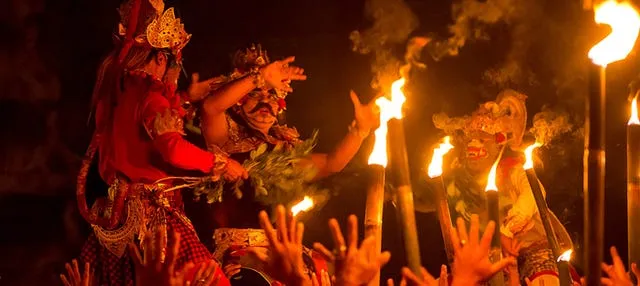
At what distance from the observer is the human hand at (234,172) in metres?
3.67

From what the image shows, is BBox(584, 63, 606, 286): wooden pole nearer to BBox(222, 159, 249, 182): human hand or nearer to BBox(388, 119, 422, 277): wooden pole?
BBox(388, 119, 422, 277): wooden pole

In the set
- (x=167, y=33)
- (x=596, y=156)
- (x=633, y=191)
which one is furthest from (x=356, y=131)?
(x=596, y=156)

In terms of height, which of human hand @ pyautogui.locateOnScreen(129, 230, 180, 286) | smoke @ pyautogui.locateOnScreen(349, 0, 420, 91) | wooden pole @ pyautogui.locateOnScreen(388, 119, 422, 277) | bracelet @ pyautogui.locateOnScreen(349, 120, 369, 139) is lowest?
human hand @ pyautogui.locateOnScreen(129, 230, 180, 286)

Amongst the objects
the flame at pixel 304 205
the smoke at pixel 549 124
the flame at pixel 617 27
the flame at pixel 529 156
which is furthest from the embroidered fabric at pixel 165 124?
the flame at pixel 617 27

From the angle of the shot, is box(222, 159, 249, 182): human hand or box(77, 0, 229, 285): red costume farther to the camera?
box(222, 159, 249, 182): human hand

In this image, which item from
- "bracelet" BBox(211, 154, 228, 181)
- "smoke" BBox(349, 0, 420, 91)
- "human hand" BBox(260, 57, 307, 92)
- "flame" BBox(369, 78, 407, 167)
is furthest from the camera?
"smoke" BBox(349, 0, 420, 91)

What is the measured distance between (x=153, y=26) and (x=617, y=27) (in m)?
2.63

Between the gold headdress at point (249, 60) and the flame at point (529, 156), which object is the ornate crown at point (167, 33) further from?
the flame at point (529, 156)

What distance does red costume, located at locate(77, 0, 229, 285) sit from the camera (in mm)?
3564

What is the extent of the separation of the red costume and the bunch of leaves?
12 cm

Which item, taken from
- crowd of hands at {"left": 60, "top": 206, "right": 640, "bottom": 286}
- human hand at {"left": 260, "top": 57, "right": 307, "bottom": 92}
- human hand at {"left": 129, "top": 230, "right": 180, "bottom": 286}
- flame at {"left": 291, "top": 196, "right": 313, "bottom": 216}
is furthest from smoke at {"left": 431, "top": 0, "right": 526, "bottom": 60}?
human hand at {"left": 129, "top": 230, "right": 180, "bottom": 286}

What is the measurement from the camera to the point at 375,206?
175cm

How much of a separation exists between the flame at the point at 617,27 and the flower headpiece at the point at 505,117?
7.96 feet

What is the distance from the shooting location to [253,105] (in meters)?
3.79
